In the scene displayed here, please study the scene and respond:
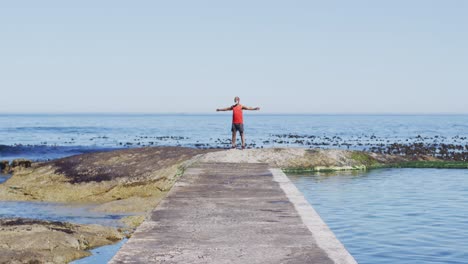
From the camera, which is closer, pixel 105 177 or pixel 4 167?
pixel 105 177

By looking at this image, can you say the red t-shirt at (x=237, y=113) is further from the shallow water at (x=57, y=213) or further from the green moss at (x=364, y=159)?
the green moss at (x=364, y=159)

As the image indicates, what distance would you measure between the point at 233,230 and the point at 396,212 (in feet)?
31.6

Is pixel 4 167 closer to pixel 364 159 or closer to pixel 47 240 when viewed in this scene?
pixel 364 159

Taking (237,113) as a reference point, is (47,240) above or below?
below

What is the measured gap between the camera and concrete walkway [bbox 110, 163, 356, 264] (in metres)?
7.68

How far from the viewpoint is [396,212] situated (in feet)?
58.6

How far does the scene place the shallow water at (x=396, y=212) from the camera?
13.3 meters

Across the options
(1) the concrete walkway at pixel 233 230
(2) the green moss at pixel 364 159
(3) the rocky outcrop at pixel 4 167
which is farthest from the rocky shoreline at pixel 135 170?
(3) the rocky outcrop at pixel 4 167

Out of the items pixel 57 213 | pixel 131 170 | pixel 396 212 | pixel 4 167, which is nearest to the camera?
pixel 396 212

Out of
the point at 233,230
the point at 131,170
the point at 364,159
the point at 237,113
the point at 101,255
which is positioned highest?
the point at 237,113

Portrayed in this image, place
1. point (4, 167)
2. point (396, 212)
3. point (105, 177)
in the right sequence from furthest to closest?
point (4, 167)
point (105, 177)
point (396, 212)

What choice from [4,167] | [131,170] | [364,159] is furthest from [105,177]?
[4,167]

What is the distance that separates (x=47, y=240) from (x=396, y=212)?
31.1 ft

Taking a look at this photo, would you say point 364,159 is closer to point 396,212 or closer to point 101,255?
point 396,212
